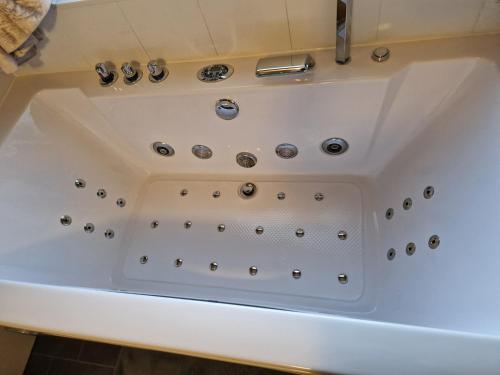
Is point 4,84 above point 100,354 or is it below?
above

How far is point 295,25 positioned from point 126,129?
0.65m

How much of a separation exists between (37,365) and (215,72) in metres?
1.24

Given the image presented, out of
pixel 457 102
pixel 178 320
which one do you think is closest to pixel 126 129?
pixel 178 320

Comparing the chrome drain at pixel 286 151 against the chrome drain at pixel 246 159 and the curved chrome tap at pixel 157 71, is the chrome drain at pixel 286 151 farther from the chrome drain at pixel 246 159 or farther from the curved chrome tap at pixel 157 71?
the curved chrome tap at pixel 157 71

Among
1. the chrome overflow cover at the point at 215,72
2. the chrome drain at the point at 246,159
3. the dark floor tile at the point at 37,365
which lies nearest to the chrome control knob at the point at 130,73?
the chrome overflow cover at the point at 215,72

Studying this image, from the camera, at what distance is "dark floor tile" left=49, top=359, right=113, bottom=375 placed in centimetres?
115

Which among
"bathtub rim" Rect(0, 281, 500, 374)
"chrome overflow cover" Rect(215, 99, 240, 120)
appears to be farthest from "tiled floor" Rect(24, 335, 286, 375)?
"chrome overflow cover" Rect(215, 99, 240, 120)

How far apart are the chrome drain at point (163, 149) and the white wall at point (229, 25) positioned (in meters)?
0.29

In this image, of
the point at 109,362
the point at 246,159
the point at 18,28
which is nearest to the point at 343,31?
the point at 246,159

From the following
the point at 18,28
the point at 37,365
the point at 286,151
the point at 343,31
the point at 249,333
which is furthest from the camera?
the point at 37,365

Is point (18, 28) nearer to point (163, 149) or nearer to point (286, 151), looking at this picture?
point (163, 149)

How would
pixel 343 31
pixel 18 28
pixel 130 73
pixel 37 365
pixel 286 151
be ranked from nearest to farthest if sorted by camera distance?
pixel 343 31 < pixel 18 28 < pixel 130 73 < pixel 286 151 < pixel 37 365

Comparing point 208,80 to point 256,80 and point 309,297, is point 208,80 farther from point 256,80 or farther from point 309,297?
point 309,297

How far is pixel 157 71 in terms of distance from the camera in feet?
3.05
